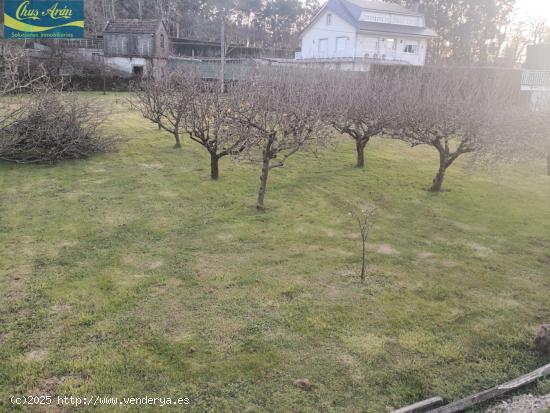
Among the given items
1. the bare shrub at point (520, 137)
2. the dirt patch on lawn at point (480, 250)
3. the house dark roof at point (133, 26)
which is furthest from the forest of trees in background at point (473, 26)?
the dirt patch on lawn at point (480, 250)

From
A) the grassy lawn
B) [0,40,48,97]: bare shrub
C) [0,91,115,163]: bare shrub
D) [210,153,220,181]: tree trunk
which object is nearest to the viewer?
the grassy lawn

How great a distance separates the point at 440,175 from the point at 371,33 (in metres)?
30.0

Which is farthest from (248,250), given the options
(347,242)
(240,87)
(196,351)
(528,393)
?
(240,87)

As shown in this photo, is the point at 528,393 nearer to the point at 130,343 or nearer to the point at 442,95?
the point at 130,343

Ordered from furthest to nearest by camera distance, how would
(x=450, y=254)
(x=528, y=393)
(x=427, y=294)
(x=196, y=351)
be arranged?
(x=450, y=254) < (x=427, y=294) < (x=196, y=351) < (x=528, y=393)

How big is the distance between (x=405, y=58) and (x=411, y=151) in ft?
82.9

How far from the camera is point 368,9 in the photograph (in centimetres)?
4112

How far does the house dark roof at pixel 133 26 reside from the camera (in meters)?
41.7

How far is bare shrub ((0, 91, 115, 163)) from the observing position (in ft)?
49.3

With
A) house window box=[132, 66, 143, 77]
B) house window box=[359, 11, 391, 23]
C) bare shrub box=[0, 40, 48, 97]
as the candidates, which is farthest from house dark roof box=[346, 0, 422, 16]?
bare shrub box=[0, 40, 48, 97]

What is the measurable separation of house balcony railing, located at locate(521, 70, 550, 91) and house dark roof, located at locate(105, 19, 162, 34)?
101 ft

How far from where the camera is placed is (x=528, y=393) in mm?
5426

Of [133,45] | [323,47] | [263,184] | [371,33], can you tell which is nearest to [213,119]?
[263,184]

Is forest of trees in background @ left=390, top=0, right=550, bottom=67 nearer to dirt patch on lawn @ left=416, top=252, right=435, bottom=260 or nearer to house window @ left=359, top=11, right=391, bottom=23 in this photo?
house window @ left=359, top=11, right=391, bottom=23
